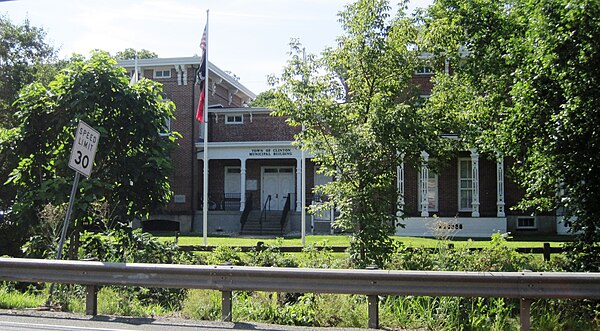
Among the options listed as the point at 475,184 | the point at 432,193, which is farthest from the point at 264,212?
the point at 475,184

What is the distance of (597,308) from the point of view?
26.5 feet

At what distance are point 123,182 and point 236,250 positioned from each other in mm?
2665

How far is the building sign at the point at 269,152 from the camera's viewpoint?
3086 centimetres

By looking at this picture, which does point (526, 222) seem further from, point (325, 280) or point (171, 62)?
point (325, 280)

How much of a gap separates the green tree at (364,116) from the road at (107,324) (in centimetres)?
350

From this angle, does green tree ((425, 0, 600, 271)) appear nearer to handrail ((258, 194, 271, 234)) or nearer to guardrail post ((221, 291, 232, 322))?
guardrail post ((221, 291, 232, 322))

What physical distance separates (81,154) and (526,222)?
24773 millimetres

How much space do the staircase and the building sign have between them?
301cm

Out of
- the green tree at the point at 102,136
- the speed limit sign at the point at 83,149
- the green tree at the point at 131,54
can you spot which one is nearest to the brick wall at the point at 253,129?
the green tree at the point at 102,136

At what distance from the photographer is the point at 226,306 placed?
25.1 ft

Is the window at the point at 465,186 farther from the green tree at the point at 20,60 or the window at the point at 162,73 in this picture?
the green tree at the point at 20,60

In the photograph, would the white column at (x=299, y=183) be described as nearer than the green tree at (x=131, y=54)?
Yes

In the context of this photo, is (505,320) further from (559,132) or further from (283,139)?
(283,139)

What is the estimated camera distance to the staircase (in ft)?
97.4
